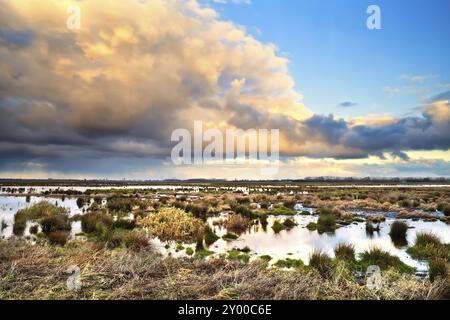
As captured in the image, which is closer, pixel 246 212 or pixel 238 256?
pixel 238 256

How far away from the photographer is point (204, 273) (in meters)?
9.14

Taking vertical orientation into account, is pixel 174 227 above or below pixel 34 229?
above

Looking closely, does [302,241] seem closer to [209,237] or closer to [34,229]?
[209,237]

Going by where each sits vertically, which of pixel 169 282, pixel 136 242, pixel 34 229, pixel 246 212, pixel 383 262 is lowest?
pixel 246 212

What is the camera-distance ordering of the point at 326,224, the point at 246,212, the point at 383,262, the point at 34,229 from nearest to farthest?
the point at 383,262, the point at 34,229, the point at 326,224, the point at 246,212

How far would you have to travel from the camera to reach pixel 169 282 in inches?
320

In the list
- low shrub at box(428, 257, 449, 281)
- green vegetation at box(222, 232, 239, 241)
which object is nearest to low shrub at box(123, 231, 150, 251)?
green vegetation at box(222, 232, 239, 241)

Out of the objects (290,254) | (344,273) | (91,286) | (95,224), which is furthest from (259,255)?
(95,224)

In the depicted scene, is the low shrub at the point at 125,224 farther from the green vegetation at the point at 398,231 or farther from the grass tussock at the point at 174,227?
the green vegetation at the point at 398,231

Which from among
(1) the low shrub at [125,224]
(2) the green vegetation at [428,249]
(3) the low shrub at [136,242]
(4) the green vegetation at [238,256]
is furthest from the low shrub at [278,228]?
(1) the low shrub at [125,224]

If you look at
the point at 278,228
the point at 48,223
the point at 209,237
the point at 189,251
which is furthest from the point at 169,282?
the point at 48,223

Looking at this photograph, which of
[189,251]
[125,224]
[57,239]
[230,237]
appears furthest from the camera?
[125,224]

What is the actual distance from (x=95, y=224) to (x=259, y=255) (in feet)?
37.8

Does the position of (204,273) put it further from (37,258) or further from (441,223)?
(441,223)
